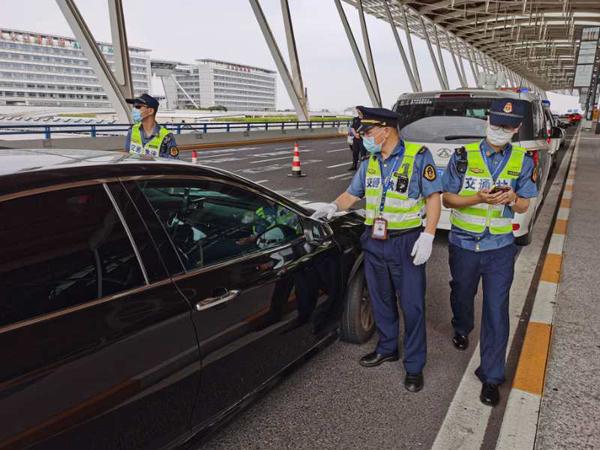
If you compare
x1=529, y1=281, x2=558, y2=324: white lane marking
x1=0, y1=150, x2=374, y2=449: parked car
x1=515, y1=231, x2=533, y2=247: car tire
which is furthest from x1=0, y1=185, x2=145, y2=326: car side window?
x1=515, y1=231, x2=533, y2=247: car tire

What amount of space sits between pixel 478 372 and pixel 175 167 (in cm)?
215

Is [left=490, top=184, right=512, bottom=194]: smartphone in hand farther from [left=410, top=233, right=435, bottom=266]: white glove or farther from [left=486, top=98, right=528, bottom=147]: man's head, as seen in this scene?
[left=410, top=233, right=435, bottom=266]: white glove

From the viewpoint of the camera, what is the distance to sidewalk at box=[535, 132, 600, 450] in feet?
7.84

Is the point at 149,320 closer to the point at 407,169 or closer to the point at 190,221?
the point at 190,221

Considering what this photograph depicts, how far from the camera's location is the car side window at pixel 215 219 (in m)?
2.09

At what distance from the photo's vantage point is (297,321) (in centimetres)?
253

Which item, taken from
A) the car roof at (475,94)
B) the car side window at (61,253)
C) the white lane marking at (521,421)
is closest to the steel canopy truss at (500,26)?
the car roof at (475,94)

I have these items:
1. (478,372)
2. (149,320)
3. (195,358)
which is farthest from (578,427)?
(149,320)

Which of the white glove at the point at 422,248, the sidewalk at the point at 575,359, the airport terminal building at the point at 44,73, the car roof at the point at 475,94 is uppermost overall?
the airport terminal building at the point at 44,73

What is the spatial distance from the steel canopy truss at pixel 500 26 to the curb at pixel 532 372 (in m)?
28.2

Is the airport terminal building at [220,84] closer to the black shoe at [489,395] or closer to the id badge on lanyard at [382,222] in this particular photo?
the id badge on lanyard at [382,222]

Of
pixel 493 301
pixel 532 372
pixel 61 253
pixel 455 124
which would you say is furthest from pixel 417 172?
pixel 455 124

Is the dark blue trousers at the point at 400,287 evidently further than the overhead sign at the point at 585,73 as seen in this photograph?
No

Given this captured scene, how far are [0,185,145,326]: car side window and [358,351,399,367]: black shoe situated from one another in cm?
177
